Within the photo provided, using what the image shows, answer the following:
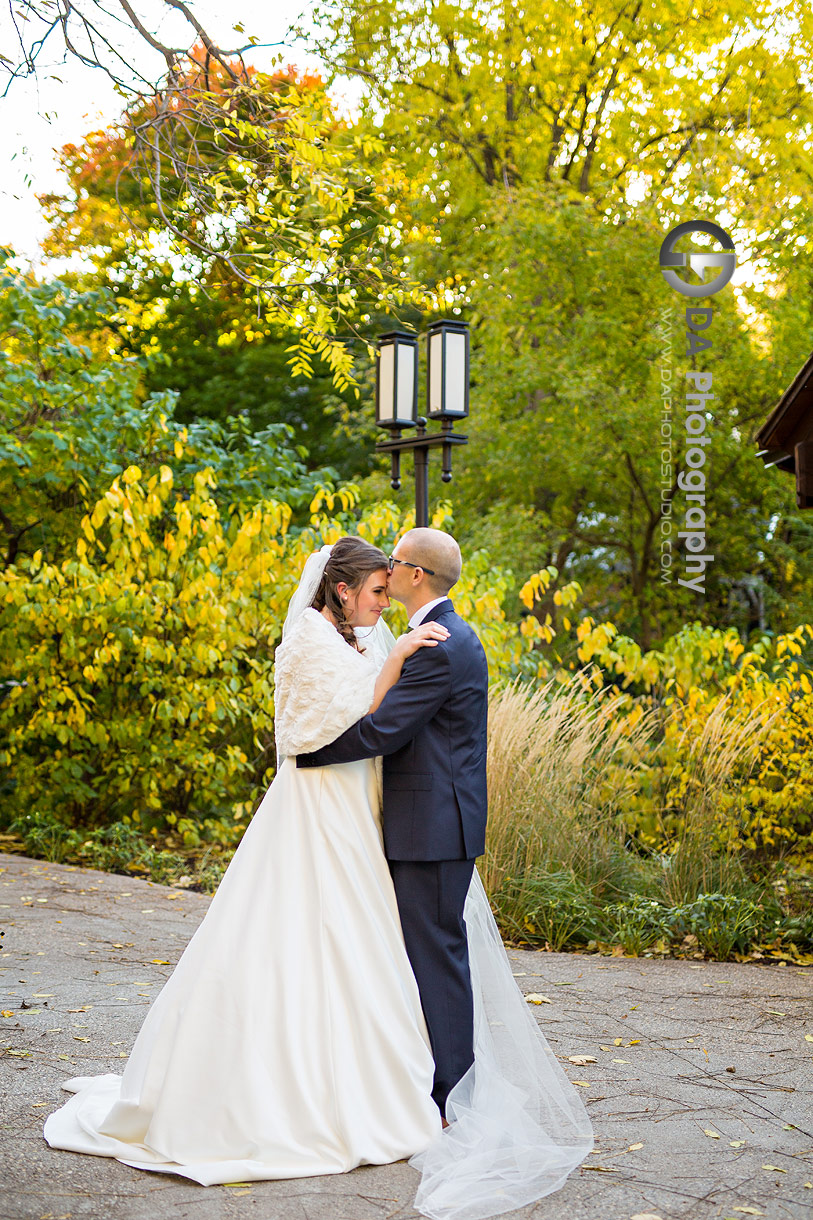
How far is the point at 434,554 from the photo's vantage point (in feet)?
12.3

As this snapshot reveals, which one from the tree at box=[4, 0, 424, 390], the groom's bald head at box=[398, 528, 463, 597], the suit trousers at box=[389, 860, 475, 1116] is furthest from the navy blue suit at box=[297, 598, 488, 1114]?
the tree at box=[4, 0, 424, 390]

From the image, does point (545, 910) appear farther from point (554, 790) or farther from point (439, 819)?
point (439, 819)

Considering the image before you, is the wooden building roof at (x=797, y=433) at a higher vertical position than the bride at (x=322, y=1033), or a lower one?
higher

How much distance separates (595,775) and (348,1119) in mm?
4272

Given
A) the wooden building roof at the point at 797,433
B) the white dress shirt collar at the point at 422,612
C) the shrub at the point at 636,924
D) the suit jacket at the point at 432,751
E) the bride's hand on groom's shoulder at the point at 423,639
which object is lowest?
the shrub at the point at 636,924

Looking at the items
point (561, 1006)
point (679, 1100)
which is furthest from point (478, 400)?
point (679, 1100)

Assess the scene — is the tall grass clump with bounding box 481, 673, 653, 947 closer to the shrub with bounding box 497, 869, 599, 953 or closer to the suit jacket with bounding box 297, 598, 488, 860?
the shrub with bounding box 497, 869, 599, 953

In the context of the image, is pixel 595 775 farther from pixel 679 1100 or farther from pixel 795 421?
pixel 679 1100

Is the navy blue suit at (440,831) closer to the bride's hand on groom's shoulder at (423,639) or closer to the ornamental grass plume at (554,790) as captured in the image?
the bride's hand on groom's shoulder at (423,639)

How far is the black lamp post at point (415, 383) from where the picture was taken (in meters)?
7.35

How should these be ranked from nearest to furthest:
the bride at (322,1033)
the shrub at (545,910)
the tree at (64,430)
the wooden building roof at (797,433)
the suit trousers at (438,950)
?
the bride at (322,1033)
the suit trousers at (438,950)
the shrub at (545,910)
the wooden building roof at (797,433)
the tree at (64,430)

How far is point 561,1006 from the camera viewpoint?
210 inches

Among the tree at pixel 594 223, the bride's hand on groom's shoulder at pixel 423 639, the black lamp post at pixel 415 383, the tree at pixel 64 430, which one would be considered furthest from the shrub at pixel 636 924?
the tree at pixel 594 223

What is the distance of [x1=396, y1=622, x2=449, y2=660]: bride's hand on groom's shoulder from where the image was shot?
3559 millimetres
